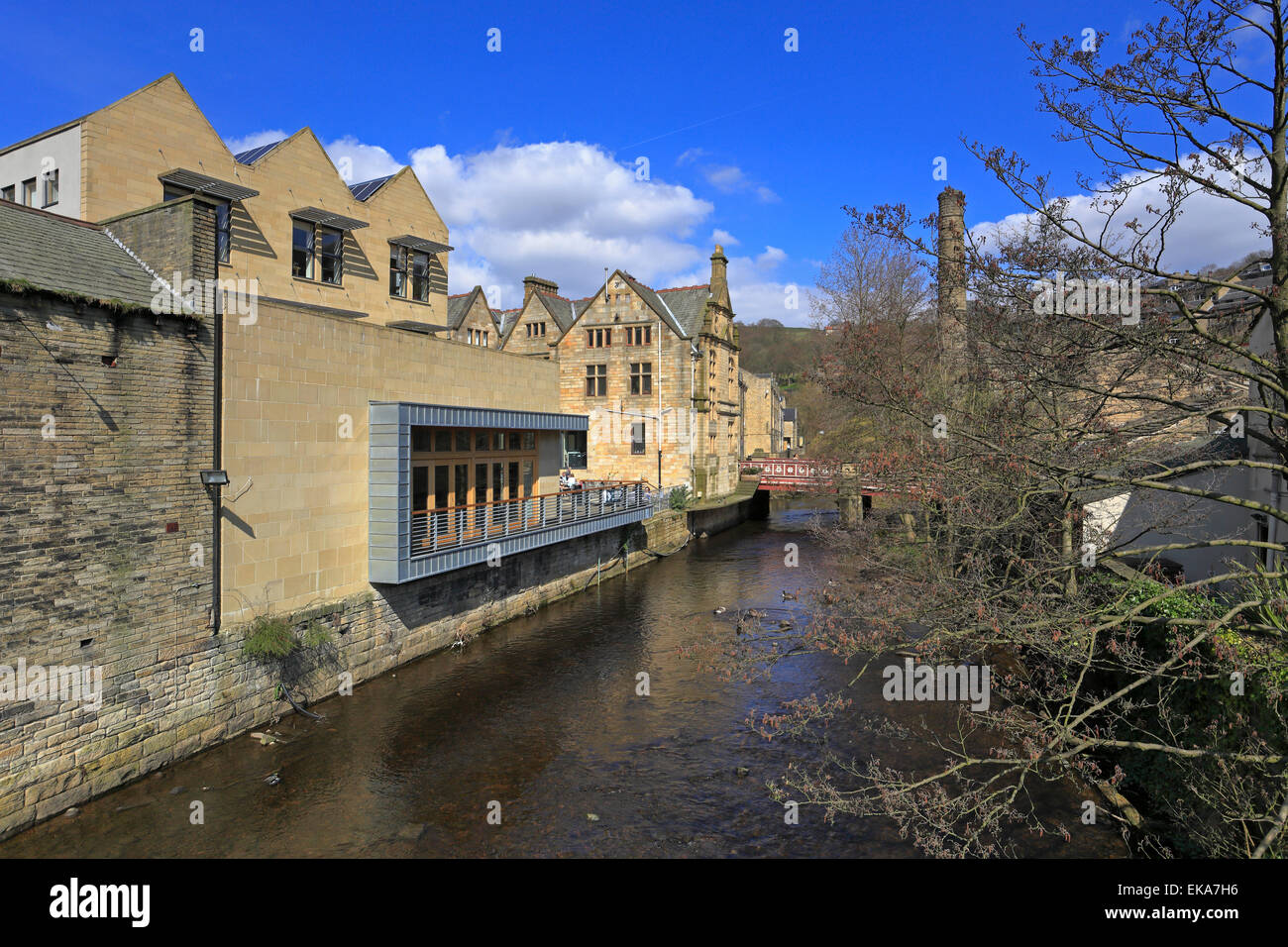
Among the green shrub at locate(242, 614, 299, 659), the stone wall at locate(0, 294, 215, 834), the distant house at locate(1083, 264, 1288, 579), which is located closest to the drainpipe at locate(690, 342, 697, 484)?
the distant house at locate(1083, 264, 1288, 579)

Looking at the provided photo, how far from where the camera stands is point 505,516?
1823 centimetres

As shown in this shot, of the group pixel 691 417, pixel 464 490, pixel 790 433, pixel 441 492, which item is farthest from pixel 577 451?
pixel 790 433

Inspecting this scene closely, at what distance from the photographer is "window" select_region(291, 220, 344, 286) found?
19.2 metres

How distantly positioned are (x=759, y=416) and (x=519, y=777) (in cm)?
6333

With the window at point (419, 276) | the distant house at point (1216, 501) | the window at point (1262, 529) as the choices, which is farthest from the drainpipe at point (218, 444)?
the window at point (1262, 529)

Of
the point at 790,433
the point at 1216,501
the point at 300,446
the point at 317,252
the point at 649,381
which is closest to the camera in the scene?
the point at 300,446

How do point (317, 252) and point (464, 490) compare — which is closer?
point (464, 490)

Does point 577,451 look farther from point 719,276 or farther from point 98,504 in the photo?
point 98,504

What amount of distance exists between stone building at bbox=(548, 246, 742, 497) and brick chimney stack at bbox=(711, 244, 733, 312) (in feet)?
0.20

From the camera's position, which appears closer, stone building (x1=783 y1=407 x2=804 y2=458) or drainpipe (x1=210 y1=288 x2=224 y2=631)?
drainpipe (x1=210 y1=288 x2=224 y2=631)

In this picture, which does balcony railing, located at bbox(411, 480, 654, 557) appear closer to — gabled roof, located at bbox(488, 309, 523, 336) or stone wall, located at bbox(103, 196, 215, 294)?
stone wall, located at bbox(103, 196, 215, 294)

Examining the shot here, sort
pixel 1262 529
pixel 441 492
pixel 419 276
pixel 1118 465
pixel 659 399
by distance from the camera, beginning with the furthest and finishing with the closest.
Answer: pixel 659 399 < pixel 419 276 < pixel 441 492 < pixel 1262 529 < pixel 1118 465

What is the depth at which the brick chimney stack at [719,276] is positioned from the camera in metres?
41.0
